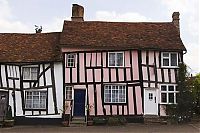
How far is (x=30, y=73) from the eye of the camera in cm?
2728

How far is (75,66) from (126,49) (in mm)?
4301

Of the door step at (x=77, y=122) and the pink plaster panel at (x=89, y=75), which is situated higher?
the pink plaster panel at (x=89, y=75)

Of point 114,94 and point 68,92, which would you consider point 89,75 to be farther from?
point 114,94

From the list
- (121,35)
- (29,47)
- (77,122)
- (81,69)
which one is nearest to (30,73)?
(29,47)

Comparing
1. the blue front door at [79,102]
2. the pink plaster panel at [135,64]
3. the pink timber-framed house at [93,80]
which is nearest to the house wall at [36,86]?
the pink timber-framed house at [93,80]

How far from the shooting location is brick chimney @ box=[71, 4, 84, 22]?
31142 millimetres

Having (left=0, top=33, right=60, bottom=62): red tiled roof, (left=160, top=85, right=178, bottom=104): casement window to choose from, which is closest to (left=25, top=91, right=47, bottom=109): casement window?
(left=0, top=33, right=60, bottom=62): red tiled roof

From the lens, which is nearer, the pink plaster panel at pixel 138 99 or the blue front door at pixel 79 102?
the pink plaster panel at pixel 138 99

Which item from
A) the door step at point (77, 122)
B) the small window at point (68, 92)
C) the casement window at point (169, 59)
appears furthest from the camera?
the casement window at point (169, 59)

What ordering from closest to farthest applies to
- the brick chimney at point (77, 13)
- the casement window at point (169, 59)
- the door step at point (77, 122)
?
1. the door step at point (77, 122)
2. the casement window at point (169, 59)
3. the brick chimney at point (77, 13)

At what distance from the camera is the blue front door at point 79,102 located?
2667cm

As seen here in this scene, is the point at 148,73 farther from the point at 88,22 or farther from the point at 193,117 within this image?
the point at 88,22

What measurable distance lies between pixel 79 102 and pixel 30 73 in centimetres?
464

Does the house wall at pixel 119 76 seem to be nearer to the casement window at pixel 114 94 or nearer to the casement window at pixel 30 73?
the casement window at pixel 114 94
